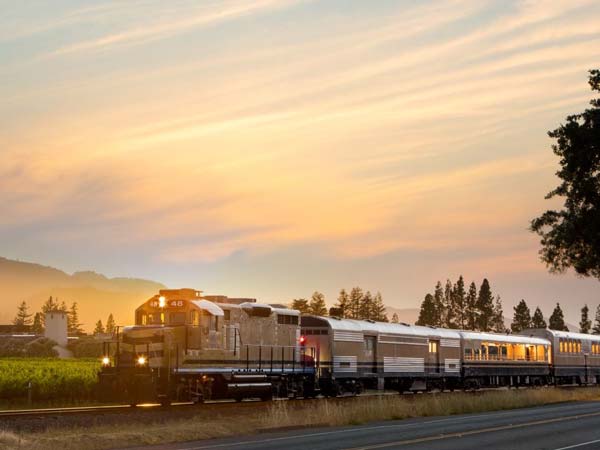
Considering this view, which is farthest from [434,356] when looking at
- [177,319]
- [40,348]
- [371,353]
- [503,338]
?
[40,348]

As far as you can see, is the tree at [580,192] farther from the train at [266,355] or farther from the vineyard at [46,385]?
the vineyard at [46,385]

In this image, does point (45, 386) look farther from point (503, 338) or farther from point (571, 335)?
point (571, 335)

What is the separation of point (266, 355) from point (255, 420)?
10.5 m

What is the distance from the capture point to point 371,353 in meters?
51.7

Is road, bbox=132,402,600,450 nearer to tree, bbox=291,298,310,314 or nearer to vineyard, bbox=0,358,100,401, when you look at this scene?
vineyard, bbox=0,358,100,401

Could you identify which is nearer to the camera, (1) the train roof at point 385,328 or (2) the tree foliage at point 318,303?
(1) the train roof at point 385,328

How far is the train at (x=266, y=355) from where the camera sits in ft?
124

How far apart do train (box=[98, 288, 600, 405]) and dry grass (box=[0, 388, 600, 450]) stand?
2.54m

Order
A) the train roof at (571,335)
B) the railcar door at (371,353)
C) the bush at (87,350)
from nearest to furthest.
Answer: the railcar door at (371,353) < the train roof at (571,335) < the bush at (87,350)

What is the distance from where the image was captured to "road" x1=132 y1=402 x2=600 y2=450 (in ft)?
79.6

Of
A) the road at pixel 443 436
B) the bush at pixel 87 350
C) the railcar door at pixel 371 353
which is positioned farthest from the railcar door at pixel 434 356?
the bush at pixel 87 350

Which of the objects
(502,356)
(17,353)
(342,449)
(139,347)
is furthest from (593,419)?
(17,353)

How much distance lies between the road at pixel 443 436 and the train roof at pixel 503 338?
27407 millimetres

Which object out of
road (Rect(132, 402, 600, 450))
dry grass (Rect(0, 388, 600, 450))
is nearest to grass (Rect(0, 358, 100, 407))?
dry grass (Rect(0, 388, 600, 450))
